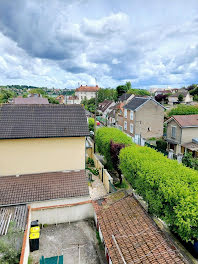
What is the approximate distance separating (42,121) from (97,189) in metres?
7.88

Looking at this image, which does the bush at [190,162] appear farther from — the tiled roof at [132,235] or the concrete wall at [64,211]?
the concrete wall at [64,211]

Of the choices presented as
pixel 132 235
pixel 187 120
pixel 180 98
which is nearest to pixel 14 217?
pixel 132 235

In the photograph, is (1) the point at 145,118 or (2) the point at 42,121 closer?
(2) the point at 42,121

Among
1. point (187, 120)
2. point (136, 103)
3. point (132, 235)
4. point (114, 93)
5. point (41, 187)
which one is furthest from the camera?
point (114, 93)

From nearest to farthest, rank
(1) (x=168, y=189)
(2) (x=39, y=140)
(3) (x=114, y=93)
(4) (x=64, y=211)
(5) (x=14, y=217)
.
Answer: (1) (x=168, y=189)
(5) (x=14, y=217)
(4) (x=64, y=211)
(2) (x=39, y=140)
(3) (x=114, y=93)

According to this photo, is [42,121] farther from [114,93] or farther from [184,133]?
[114,93]

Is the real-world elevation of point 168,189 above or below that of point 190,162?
above

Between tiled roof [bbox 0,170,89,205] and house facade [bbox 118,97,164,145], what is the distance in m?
23.0

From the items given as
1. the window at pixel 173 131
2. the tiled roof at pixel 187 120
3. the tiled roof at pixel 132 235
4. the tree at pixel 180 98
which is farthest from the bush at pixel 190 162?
the tree at pixel 180 98

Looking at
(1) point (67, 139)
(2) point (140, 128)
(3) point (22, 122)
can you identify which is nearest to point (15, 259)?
(1) point (67, 139)

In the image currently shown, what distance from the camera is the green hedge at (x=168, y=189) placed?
8.04 m

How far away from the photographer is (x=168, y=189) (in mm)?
8953

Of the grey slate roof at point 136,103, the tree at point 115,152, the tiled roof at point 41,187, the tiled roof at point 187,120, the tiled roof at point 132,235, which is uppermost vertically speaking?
the grey slate roof at point 136,103

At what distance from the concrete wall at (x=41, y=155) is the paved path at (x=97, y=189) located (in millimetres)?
2875
